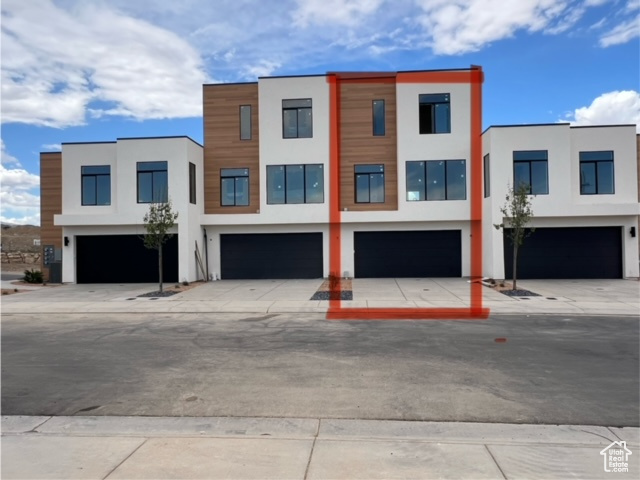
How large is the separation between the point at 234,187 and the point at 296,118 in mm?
4651

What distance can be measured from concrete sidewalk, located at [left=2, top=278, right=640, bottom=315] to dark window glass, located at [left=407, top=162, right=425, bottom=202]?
416 centimetres

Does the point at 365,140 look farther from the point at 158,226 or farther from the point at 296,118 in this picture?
the point at 158,226

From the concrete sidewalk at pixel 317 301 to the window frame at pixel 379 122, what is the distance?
7414 millimetres

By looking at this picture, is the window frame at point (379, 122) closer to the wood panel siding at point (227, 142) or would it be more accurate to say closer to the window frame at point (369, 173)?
the window frame at point (369, 173)

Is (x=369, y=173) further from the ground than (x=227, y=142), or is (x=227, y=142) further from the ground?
(x=227, y=142)

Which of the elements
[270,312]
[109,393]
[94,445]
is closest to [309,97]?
[270,312]

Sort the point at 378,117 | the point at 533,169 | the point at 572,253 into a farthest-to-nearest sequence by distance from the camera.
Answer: the point at 378,117 < the point at 572,253 < the point at 533,169

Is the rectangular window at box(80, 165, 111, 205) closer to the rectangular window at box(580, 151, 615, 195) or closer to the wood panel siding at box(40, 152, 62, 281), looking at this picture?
the wood panel siding at box(40, 152, 62, 281)

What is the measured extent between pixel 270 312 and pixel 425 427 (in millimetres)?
9169

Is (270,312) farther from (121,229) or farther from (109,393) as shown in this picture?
(121,229)

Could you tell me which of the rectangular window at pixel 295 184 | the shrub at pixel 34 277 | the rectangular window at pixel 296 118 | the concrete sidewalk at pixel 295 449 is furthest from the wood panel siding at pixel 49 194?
the concrete sidewalk at pixel 295 449

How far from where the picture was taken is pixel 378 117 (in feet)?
75.7

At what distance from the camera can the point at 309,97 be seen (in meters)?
23.0
